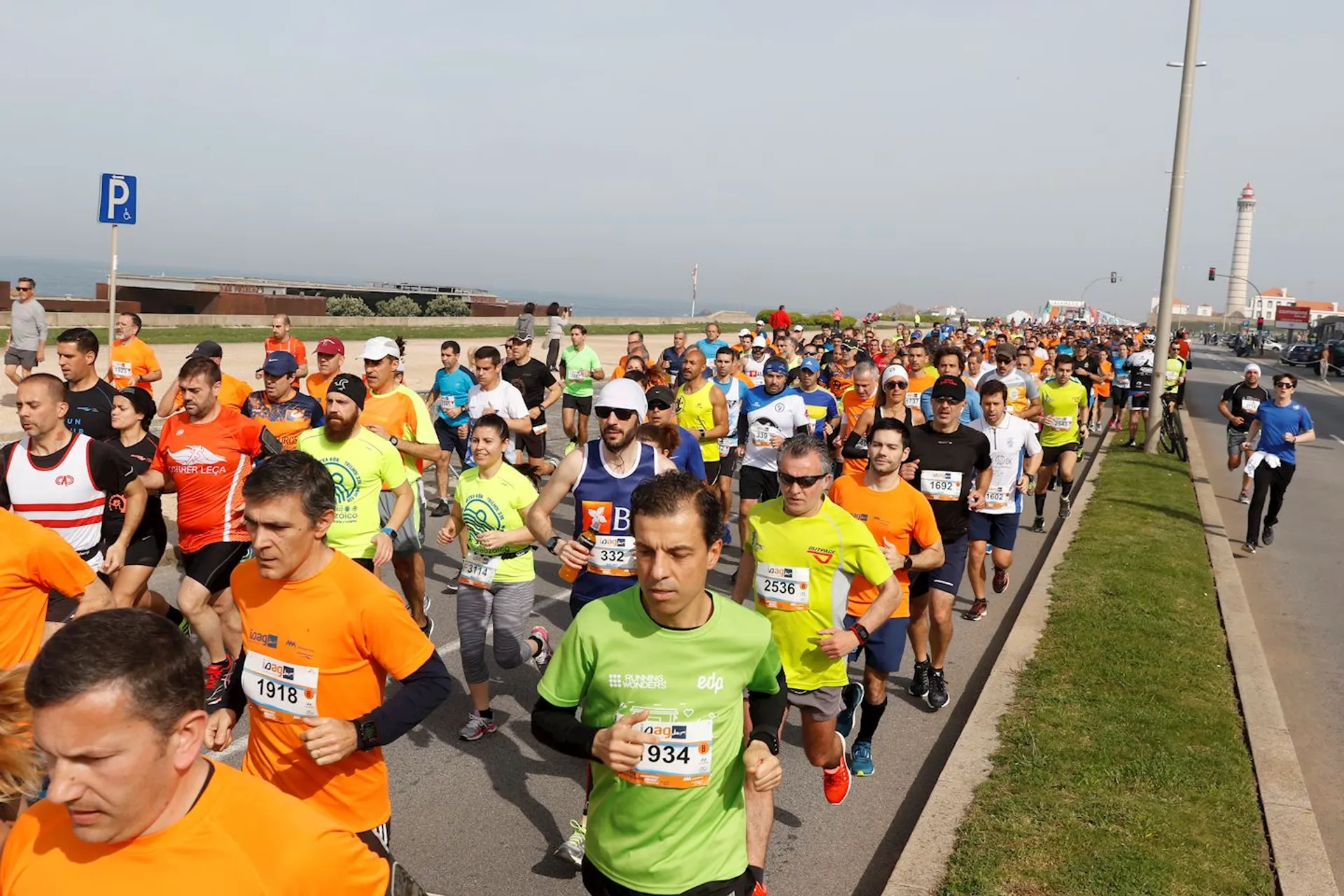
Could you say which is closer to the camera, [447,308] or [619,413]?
[619,413]

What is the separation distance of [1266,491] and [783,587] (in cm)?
935

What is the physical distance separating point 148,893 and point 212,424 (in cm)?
473

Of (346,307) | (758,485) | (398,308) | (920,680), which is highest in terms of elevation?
(398,308)

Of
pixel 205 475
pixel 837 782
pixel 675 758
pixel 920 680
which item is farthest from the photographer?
pixel 920 680

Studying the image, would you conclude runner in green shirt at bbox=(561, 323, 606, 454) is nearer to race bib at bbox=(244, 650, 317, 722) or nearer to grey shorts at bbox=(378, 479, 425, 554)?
grey shorts at bbox=(378, 479, 425, 554)

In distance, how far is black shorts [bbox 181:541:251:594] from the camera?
575cm

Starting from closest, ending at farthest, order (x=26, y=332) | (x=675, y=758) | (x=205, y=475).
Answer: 1. (x=675, y=758)
2. (x=205, y=475)
3. (x=26, y=332)

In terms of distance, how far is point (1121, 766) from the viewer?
5379 mm

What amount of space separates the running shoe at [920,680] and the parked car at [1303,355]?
6358 centimetres

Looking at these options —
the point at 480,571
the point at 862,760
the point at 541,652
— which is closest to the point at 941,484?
the point at 862,760

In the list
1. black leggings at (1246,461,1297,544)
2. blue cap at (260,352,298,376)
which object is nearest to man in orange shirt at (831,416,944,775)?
blue cap at (260,352,298,376)

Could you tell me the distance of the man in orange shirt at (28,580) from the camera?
12.2 feet

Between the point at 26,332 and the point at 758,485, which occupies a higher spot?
the point at 26,332

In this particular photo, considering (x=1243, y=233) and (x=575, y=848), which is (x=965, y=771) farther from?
(x=1243, y=233)
